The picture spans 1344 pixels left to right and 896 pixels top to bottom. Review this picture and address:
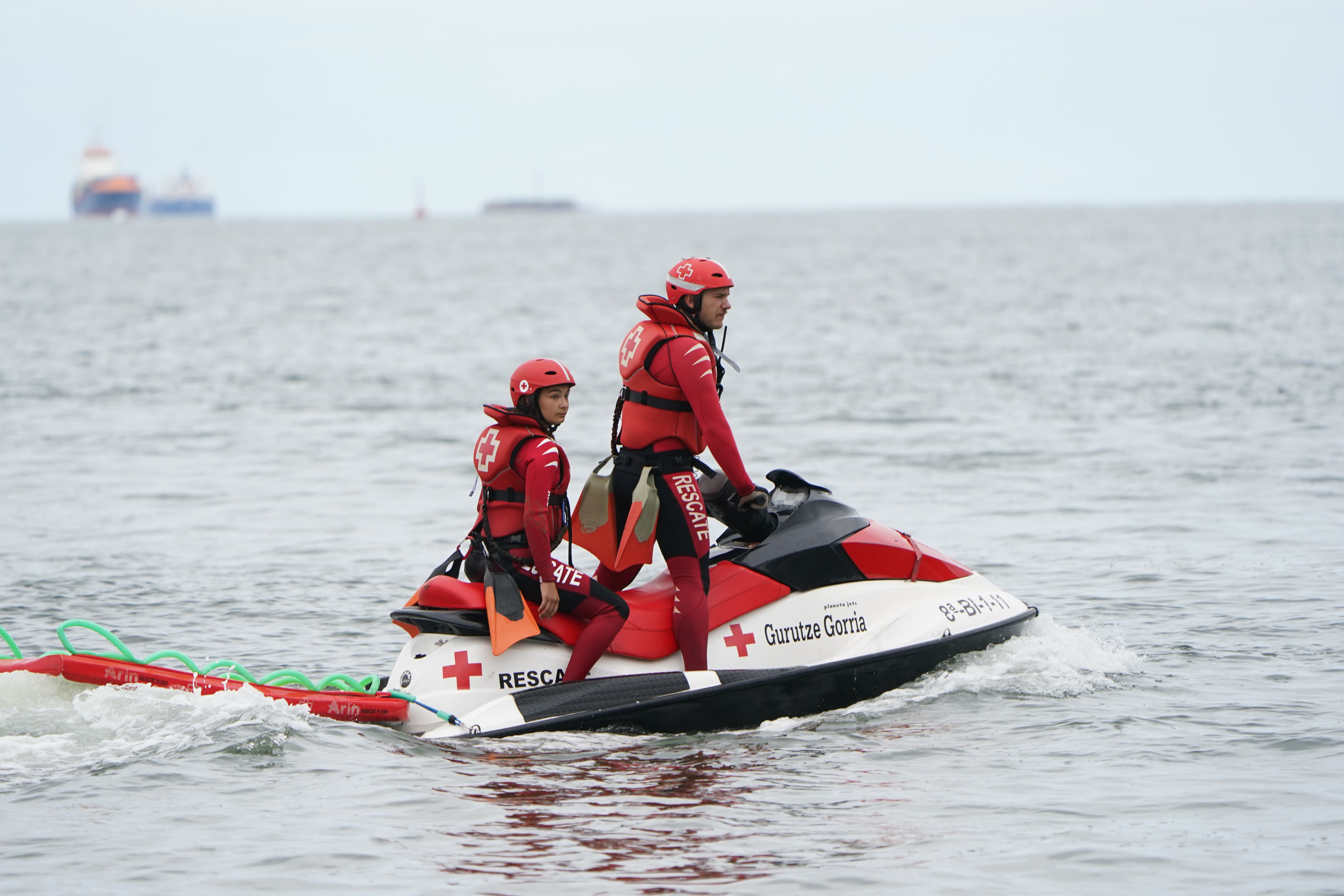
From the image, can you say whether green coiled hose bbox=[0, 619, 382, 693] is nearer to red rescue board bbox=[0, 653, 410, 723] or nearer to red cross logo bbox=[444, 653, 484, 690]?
red rescue board bbox=[0, 653, 410, 723]

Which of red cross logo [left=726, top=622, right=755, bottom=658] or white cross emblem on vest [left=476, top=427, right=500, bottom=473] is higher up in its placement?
white cross emblem on vest [left=476, top=427, right=500, bottom=473]

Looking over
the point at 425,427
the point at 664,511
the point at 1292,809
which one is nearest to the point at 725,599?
the point at 664,511

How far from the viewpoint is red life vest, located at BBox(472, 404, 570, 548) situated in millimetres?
6660

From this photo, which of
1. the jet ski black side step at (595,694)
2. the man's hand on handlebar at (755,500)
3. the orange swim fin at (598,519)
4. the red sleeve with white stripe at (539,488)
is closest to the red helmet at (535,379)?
the red sleeve with white stripe at (539,488)

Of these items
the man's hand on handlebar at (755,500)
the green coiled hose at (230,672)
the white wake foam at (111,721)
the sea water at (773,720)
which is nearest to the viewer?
the sea water at (773,720)

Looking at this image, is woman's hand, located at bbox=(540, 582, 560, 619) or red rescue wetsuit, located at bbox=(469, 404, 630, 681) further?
woman's hand, located at bbox=(540, 582, 560, 619)

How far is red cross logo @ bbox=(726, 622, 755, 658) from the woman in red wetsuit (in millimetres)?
536

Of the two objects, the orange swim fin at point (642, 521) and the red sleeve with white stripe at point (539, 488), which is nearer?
the red sleeve with white stripe at point (539, 488)

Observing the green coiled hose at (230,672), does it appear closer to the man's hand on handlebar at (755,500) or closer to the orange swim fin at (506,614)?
the orange swim fin at (506,614)

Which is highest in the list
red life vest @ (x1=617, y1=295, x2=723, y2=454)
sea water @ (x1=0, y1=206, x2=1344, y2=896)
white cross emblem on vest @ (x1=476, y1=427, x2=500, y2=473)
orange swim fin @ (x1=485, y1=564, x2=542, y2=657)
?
red life vest @ (x1=617, y1=295, x2=723, y2=454)

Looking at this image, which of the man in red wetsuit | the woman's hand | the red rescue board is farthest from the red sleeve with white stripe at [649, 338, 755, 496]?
the red rescue board

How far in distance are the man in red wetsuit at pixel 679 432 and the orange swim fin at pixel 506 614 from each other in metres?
0.63

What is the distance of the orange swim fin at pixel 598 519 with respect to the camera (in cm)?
704

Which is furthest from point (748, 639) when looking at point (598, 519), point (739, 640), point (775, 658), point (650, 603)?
point (598, 519)
